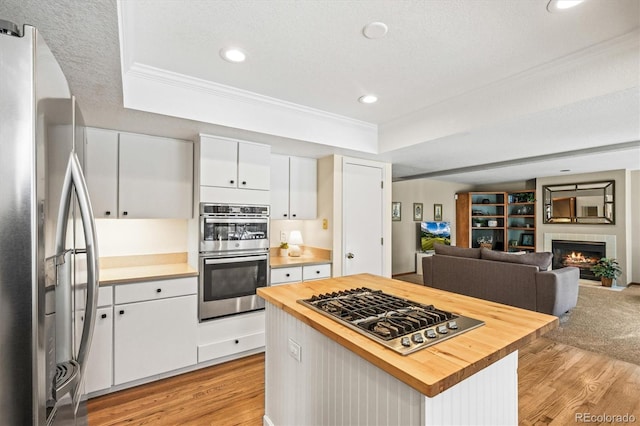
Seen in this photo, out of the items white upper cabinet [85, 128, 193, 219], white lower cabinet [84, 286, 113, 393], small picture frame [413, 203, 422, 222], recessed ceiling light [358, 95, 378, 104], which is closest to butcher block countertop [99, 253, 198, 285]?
white lower cabinet [84, 286, 113, 393]

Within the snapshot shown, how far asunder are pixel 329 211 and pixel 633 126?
2964 mm

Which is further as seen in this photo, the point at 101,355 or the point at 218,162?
the point at 218,162

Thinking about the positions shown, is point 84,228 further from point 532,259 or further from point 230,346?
point 532,259

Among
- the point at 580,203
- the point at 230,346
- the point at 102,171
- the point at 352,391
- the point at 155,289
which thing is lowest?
the point at 230,346

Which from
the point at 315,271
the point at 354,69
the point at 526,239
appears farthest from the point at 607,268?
the point at 354,69

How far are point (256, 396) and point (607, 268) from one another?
6.84 metres

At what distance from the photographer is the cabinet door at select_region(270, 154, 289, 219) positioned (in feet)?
12.1

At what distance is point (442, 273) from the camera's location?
506cm

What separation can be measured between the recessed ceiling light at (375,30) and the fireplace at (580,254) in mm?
7245

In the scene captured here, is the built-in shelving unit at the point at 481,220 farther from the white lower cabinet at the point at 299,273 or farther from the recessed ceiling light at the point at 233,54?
the recessed ceiling light at the point at 233,54

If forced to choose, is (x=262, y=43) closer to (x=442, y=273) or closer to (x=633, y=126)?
(x=633, y=126)

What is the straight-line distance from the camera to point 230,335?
3.04m

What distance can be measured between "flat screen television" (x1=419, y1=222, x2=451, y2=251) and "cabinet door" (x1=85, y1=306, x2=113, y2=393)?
647 centimetres

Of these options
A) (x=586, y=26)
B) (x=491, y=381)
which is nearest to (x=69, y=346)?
(x=491, y=381)
